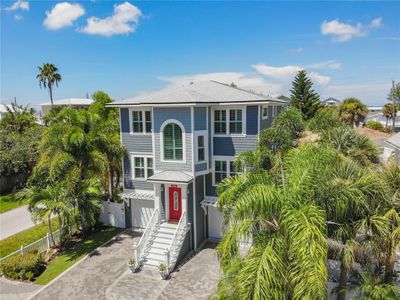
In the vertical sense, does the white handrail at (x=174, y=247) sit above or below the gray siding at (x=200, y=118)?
below

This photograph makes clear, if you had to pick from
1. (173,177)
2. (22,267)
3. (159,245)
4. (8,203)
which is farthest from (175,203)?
(8,203)

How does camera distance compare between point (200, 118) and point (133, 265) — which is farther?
point (200, 118)

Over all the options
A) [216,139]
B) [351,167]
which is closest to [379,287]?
[351,167]

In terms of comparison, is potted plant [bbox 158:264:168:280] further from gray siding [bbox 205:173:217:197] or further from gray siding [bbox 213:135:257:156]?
gray siding [bbox 213:135:257:156]

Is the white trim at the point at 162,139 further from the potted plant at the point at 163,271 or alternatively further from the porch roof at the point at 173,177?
the potted plant at the point at 163,271

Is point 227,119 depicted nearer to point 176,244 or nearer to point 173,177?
point 173,177

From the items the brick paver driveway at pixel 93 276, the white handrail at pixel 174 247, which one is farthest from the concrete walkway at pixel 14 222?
the white handrail at pixel 174 247
